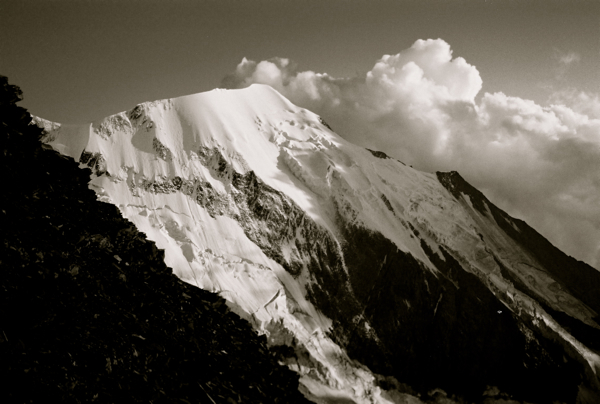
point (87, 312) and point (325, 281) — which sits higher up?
point (325, 281)


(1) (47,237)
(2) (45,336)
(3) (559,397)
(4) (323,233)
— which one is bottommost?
(3) (559,397)

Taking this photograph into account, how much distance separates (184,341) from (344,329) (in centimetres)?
13578

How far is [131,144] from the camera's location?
191750 millimetres

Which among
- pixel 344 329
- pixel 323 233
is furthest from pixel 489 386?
pixel 323 233

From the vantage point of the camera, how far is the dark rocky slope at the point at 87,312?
96.1ft

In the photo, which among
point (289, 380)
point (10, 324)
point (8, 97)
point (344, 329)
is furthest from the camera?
point (344, 329)

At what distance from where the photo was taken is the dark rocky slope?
2930 cm

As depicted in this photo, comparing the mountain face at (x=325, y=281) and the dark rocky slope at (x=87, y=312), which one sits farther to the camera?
the mountain face at (x=325, y=281)

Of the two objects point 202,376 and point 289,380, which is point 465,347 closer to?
point 289,380

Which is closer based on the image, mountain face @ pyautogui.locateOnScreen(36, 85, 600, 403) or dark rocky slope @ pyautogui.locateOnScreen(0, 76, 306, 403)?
dark rocky slope @ pyautogui.locateOnScreen(0, 76, 306, 403)

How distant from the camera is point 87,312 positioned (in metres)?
36.9

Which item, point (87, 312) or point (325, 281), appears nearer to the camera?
point (87, 312)

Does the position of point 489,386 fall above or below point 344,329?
below

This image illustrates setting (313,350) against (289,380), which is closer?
(289,380)
